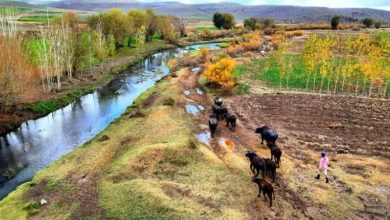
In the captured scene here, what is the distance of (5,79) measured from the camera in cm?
3841

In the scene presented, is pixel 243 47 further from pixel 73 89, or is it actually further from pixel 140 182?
pixel 140 182

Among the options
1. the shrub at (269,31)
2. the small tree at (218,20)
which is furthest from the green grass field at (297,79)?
the small tree at (218,20)

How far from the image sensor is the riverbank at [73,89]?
132 feet

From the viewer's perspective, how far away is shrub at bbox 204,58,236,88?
50219mm

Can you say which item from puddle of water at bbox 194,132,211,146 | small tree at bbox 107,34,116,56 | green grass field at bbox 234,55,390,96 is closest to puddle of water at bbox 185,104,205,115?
puddle of water at bbox 194,132,211,146

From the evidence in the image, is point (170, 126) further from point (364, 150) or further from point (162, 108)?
point (364, 150)

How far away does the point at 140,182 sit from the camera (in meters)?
23.0

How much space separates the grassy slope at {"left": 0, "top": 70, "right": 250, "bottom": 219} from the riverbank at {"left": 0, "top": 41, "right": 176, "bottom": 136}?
12875 mm

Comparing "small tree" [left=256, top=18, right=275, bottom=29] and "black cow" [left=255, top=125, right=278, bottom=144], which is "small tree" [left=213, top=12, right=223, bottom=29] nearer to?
"small tree" [left=256, top=18, right=275, bottom=29]

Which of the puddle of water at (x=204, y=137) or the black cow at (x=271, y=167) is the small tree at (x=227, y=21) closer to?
the puddle of water at (x=204, y=137)

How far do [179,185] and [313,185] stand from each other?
8.60m

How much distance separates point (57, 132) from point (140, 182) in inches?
749

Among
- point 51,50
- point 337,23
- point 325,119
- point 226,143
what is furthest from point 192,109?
point 337,23

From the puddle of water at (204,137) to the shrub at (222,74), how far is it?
57.9 ft
